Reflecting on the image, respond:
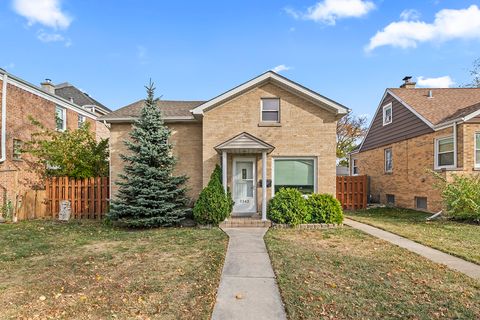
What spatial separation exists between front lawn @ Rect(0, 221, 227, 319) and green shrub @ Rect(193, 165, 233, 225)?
80 centimetres

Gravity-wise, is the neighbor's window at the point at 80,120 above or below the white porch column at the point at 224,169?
above

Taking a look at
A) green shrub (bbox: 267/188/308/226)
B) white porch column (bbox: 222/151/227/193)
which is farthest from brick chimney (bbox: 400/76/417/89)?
white porch column (bbox: 222/151/227/193)

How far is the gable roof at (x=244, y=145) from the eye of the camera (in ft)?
33.2

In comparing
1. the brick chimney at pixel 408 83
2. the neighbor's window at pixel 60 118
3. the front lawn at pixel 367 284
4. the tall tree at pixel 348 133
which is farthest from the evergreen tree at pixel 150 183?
the tall tree at pixel 348 133

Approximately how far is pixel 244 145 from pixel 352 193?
8.56 m

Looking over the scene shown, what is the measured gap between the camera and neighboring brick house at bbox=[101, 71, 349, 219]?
1088 centimetres

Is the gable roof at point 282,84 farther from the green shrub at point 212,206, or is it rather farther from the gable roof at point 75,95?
the gable roof at point 75,95

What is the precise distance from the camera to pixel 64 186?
12.4 m

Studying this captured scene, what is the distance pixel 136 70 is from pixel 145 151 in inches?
254

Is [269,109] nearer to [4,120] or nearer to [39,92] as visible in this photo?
[4,120]

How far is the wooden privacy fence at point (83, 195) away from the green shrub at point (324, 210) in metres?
8.97

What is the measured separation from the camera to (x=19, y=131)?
14.4 metres

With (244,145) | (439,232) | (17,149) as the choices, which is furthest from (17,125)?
(439,232)

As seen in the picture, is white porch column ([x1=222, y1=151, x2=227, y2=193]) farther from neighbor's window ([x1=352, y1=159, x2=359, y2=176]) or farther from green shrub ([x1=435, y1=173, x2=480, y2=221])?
neighbor's window ([x1=352, y1=159, x2=359, y2=176])
